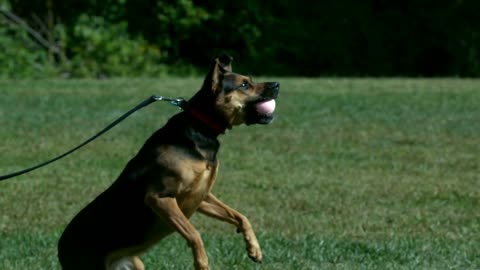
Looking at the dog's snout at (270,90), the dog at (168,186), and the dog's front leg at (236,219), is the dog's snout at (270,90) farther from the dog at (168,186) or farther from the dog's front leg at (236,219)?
the dog's front leg at (236,219)

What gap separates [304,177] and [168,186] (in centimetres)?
545

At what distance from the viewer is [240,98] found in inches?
247

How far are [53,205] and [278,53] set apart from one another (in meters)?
21.9

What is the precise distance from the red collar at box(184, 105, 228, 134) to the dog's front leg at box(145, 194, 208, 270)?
17.2 inches

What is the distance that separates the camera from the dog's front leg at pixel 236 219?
644 centimetres

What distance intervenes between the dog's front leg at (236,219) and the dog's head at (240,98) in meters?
0.51

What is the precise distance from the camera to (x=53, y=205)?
9.79 m

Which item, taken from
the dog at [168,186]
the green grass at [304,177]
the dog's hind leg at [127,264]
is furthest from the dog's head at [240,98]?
the green grass at [304,177]

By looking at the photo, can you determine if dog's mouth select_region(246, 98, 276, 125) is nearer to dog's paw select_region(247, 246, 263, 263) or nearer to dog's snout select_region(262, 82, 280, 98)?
dog's snout select_region(262, 82, 280, 98)

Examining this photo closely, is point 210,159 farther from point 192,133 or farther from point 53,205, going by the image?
point 53,205

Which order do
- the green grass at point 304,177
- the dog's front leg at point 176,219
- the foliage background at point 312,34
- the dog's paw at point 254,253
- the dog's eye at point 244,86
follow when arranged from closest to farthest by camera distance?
the dog's front leg at point 176,219, the dog's eye at point 244,86, the dog's paw at point 254,253, the green grass at point 304,177, the foliage background at point 312,34

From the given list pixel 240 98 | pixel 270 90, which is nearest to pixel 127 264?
pixel 240 98

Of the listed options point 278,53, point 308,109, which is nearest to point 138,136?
point 308,109

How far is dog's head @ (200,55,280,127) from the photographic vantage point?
6.24m
